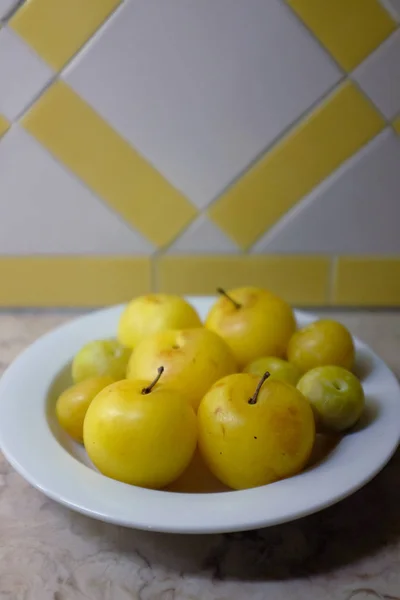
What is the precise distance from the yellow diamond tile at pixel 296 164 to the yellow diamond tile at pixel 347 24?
1.6 inches

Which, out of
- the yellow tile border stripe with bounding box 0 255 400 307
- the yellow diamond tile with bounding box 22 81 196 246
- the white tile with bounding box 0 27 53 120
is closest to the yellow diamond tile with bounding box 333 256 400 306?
the yellow tile border stripe with bounding box 0 255 400 307

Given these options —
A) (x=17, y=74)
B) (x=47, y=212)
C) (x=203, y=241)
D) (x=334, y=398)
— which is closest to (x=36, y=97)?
(x=17, y=74)

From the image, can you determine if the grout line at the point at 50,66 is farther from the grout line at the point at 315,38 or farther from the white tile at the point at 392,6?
the white tile at the point at 392,6

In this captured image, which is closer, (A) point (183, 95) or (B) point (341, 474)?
(B) point (341, 474)

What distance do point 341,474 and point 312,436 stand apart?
1.4 inches

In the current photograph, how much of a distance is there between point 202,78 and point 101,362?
37 cm

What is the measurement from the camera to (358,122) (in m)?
0.76

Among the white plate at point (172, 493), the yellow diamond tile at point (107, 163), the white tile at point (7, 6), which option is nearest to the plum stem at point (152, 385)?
the white plate at point (172, 493)

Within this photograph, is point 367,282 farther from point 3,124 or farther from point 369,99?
point 3,124

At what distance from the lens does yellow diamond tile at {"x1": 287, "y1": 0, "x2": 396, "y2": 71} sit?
2.32ft

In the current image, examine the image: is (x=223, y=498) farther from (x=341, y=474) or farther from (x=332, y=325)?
(x=332, y=325)

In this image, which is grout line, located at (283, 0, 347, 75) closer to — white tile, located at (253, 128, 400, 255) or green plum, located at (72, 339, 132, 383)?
white tile, located at (253, 128, 400, 255)

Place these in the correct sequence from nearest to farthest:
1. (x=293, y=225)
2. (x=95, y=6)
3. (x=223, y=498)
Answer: (x=223, y=498), (x=95, y=6), (x=293, y=225)

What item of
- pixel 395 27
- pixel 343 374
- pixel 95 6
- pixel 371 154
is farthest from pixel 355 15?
pixel 343 374
